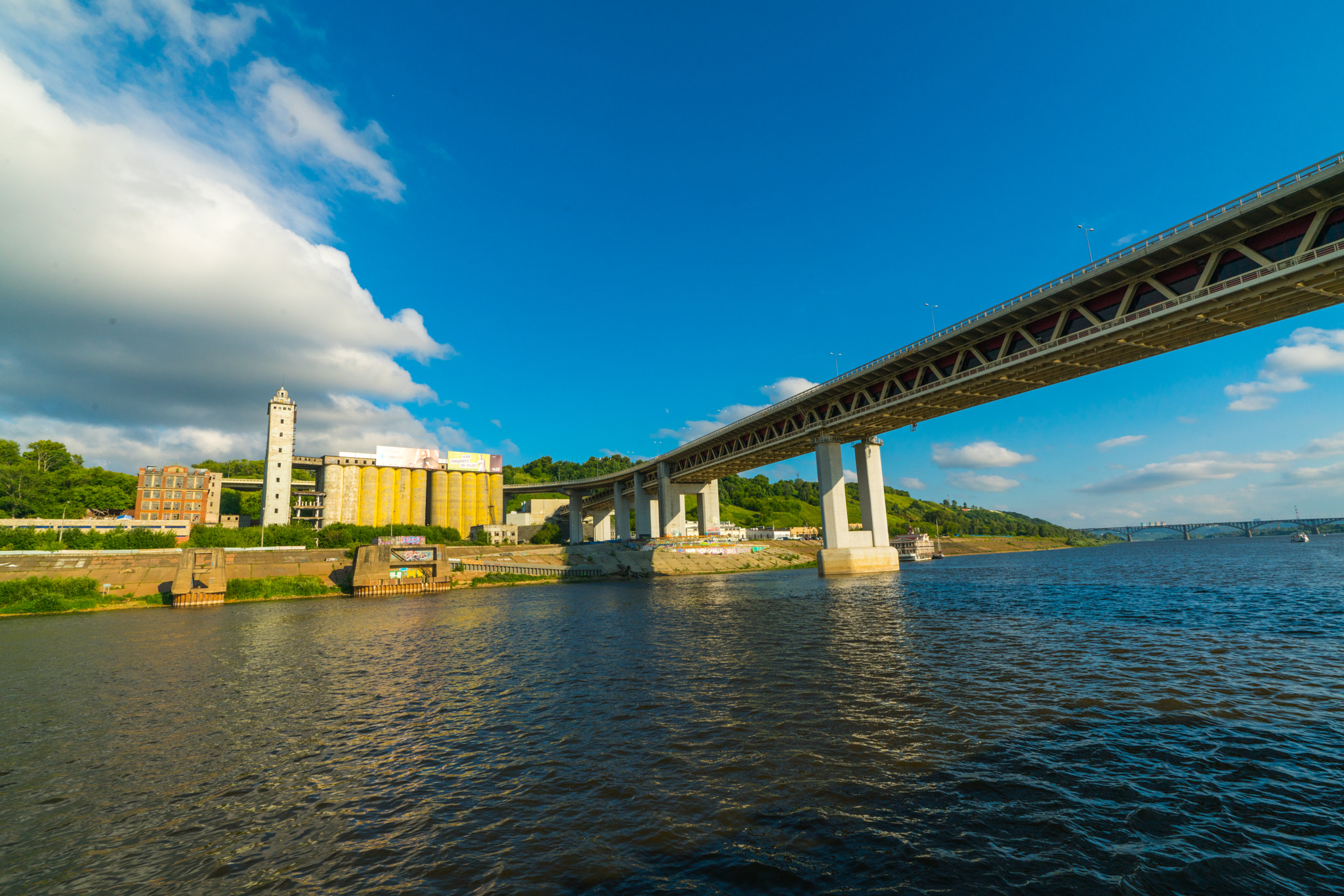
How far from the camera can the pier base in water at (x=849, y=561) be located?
246 feet

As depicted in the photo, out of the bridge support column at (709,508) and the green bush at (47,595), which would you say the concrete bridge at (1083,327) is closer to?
the bridge support column at (709,508)

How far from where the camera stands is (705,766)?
11914mm

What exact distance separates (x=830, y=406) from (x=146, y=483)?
Answer: 162902 mm

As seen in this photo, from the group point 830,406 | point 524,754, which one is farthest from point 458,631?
point 830,406

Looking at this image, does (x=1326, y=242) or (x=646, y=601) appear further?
(x=646, y=601)

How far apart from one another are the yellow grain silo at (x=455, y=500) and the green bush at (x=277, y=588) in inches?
2863

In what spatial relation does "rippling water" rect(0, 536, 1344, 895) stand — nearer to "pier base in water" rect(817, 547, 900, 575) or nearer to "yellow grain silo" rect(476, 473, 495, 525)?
"pier base in water" rect(817, 547, 900, 575)

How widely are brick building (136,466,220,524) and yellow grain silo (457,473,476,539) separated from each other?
59.6m

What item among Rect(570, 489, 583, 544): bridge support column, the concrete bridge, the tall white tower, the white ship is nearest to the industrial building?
the tall white tower

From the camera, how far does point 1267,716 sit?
45.3ft

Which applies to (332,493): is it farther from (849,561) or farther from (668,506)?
(849,561)

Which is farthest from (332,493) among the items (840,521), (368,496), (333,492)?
(840,521)

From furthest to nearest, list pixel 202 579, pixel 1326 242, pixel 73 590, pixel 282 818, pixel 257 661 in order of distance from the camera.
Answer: pixel 202 579
pixel 73 590
pixel 1326 242
pixel 257 661
pixel 282 818

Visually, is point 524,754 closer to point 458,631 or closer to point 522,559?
point 458,631
